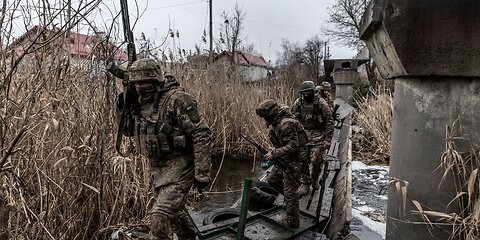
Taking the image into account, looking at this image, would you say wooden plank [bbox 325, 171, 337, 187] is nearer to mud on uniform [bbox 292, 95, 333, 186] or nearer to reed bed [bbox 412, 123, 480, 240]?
mud on uniform [bbox 292, 95, 333, 186]

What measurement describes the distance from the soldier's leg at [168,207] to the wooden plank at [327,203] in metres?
2.11

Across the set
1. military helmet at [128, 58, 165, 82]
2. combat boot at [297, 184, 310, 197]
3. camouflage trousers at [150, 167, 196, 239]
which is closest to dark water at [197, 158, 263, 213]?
combat boot at [297, 184, 310, 197]

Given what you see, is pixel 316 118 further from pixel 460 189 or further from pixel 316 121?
pixel 460 189

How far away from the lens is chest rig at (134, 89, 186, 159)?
131 inches

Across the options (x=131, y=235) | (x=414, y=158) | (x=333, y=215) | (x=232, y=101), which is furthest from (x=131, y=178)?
(x=232, y=101)

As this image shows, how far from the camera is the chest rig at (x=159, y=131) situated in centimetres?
332

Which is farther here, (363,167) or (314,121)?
(363,167)

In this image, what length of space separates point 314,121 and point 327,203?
193 centimetres

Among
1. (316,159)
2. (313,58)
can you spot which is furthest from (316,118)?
(313,58)

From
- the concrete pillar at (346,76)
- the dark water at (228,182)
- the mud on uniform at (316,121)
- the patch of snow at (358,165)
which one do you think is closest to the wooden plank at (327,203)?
the mud on uniform at (316,121)

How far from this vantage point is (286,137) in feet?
14.6

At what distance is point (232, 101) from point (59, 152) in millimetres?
5824

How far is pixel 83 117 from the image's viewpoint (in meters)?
3.86

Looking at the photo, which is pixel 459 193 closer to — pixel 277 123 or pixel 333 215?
pixel 277 123
